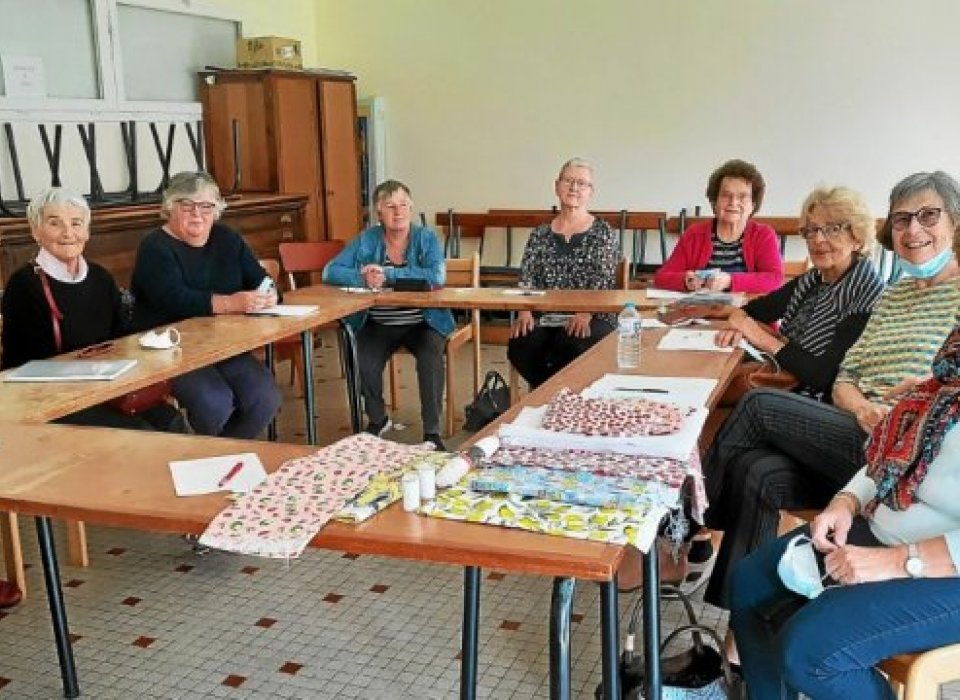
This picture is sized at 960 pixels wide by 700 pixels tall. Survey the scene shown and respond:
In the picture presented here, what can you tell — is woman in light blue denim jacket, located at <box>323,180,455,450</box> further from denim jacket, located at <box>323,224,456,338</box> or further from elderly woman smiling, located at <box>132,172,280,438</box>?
elderly woman smiling, located at <box>132,172,280,438</box>

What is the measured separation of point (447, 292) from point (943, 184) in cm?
236

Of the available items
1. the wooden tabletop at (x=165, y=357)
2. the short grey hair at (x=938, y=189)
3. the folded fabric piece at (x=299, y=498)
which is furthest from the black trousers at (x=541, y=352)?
the folded fabric piece at (x=299, y=498)

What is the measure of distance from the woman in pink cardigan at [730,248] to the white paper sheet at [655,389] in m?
1.45

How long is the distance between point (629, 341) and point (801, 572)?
1.30m

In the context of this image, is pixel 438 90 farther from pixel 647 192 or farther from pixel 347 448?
pixel 347 448

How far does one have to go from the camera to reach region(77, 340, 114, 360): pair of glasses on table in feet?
10.1

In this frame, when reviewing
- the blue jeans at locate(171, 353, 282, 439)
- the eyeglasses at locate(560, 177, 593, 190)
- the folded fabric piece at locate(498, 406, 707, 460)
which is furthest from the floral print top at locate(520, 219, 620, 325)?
the folded fabric piece at locate(498, 406, 707, 460)

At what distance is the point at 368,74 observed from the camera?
742 centimetres

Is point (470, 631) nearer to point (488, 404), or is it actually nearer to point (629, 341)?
point (629, 341)

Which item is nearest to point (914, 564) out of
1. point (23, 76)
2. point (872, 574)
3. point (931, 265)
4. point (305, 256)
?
point (872, 574)

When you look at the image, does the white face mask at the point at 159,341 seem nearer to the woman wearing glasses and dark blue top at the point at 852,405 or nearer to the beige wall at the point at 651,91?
Answer: the woman wearing glasses and dark blue top at the point at 852,405

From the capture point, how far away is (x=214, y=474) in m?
1.86

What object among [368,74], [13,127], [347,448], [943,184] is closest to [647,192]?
[368,74]

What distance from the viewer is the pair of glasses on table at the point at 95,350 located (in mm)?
3080
